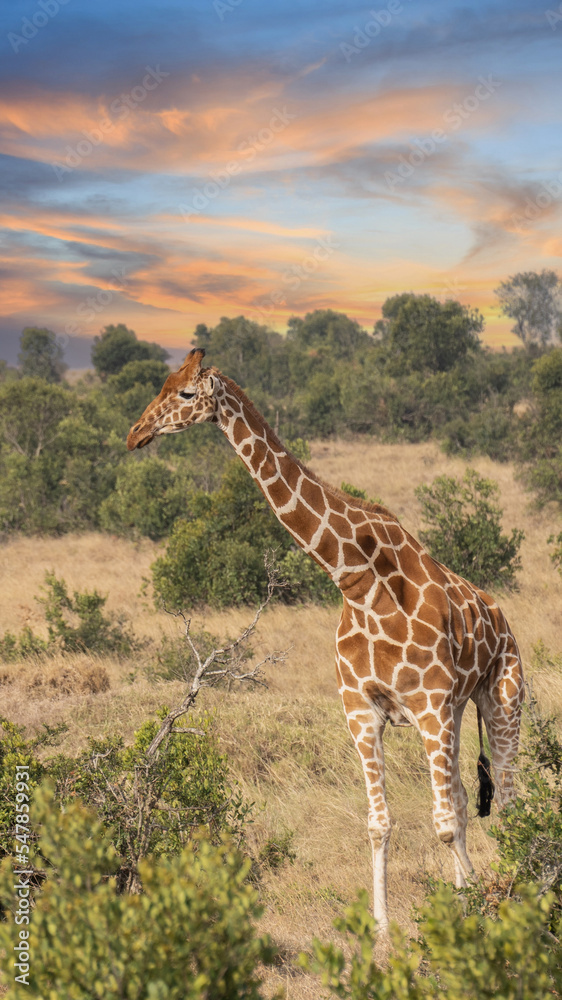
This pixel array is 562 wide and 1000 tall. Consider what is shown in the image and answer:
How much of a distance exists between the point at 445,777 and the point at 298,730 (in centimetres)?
313

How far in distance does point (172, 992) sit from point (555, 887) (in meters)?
2.09

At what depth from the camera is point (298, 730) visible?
6.81m

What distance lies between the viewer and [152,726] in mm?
4727

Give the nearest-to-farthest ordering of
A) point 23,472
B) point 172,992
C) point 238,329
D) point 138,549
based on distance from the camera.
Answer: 1. point 172,992
2. point 138,549
3. point 23,472
4. point 238,329

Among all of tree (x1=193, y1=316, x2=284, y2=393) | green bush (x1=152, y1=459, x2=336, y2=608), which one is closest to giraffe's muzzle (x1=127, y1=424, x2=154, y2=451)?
green bush (x1=152, y1=459, x2=336, y2=608)

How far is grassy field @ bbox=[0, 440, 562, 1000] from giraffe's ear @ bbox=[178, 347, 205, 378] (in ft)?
11.1

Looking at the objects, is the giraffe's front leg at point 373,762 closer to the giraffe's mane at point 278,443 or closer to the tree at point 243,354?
the giraffe's mane at point 278,443

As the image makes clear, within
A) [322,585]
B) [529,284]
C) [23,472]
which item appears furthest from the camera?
[529,284]

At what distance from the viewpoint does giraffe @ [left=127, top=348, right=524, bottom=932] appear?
13.0 feet

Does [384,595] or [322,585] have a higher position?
[384,595]

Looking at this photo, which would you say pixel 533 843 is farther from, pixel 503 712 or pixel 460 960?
pixel 503 712

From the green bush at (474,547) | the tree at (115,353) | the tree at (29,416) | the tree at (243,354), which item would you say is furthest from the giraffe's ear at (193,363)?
the tree at (115,353)

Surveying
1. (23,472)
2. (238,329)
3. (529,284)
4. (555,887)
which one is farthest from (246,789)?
(529,284)

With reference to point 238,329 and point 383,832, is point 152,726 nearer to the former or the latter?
point 383,832
